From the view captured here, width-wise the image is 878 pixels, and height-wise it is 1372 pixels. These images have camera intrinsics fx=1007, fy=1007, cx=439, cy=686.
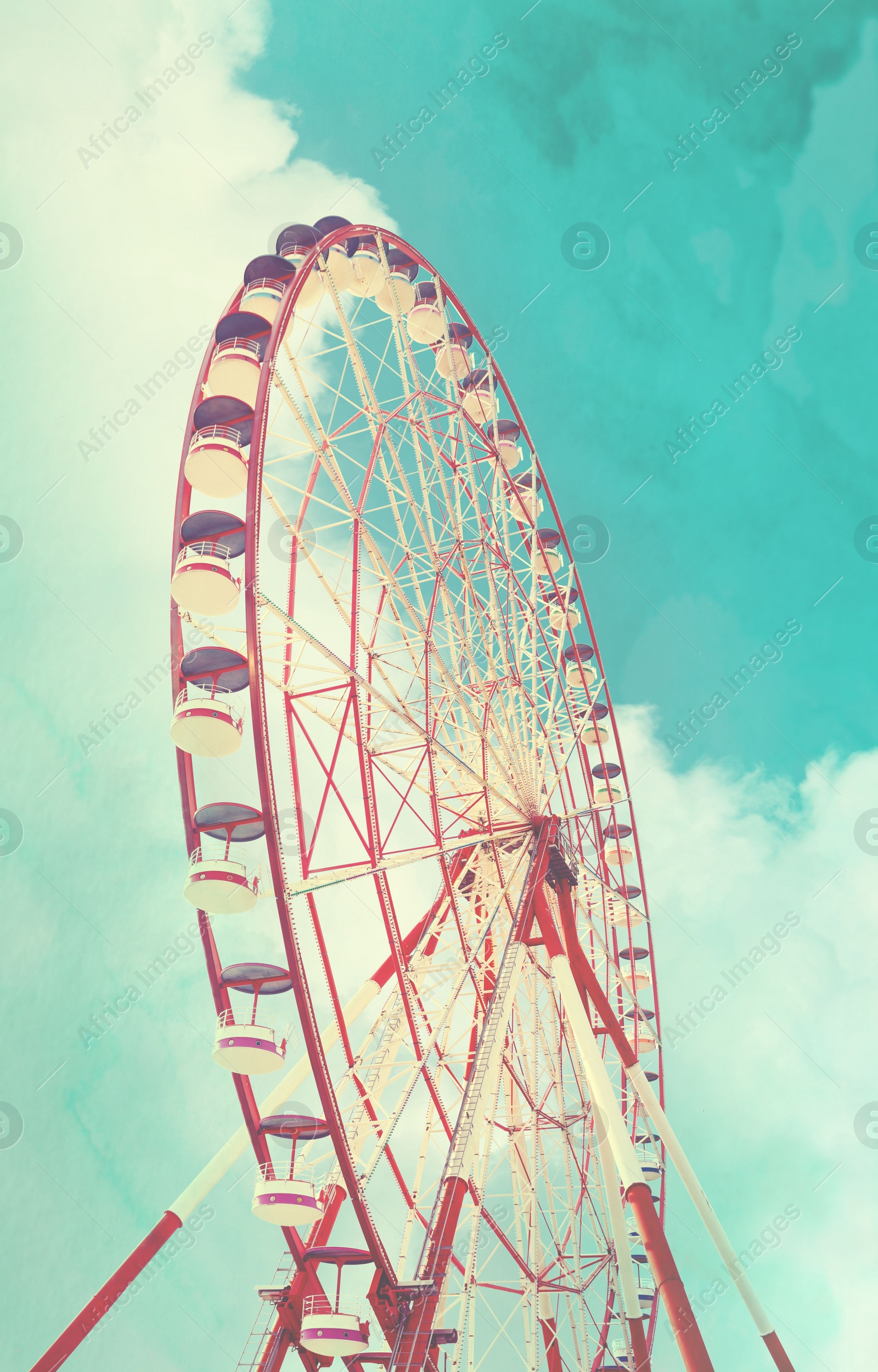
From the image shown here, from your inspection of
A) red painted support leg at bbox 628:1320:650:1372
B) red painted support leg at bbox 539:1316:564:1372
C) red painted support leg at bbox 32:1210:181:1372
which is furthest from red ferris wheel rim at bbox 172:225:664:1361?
red painted support leg at bbox 539:1316:564:1372

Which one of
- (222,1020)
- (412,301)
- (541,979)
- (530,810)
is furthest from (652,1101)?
(412,301)

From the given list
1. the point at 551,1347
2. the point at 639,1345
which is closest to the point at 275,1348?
the point at 639,1345

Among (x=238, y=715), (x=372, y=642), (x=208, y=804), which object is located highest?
(x=372, y=642)

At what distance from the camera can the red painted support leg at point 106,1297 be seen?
9.67 meters

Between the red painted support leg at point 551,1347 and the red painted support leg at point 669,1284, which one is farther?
the red painted support leg at point 551,1347

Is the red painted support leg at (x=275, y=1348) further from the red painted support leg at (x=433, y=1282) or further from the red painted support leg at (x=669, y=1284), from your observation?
the red painted support leg at (x=669, y=1284)

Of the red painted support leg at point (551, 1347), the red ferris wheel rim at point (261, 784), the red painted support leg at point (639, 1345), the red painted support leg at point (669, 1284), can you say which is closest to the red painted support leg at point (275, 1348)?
the red ferris wheel rim at point (261, 784)

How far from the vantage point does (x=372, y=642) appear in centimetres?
1481

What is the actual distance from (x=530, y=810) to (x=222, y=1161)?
25.2 ft

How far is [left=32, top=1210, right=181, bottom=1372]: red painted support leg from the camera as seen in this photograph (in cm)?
967

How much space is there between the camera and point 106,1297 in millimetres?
10156

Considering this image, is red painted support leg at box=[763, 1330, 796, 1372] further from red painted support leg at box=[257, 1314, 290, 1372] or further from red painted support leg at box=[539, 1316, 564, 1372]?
red painted support leg at box=[257, 1314, 290, 1372]

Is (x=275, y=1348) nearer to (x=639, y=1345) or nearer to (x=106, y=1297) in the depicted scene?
(x=106, y=1297)

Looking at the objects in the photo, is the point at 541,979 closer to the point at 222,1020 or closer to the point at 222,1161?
the point at 222,1161
